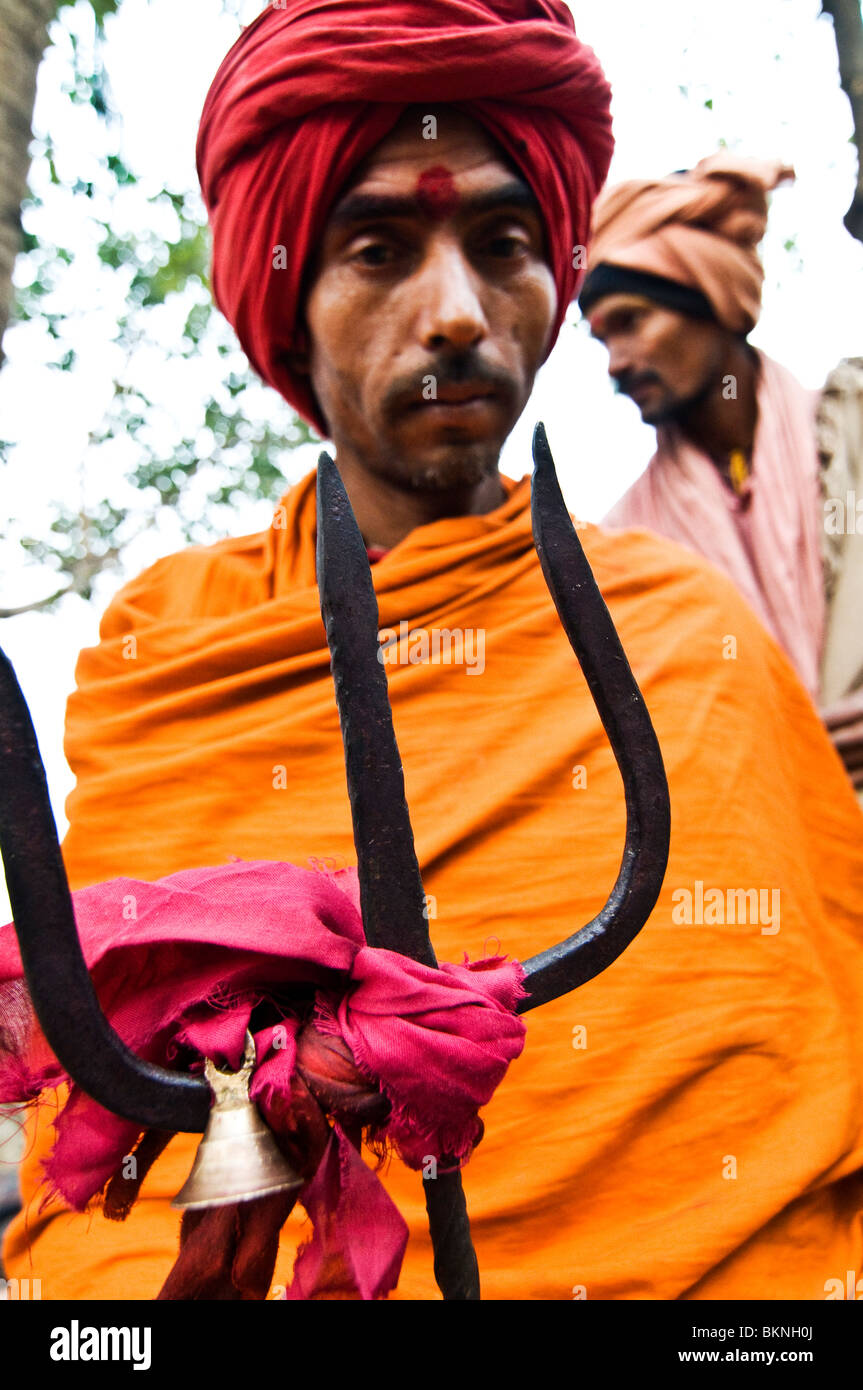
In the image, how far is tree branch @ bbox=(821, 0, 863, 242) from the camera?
6.00ft

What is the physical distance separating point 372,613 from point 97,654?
99 centimetres

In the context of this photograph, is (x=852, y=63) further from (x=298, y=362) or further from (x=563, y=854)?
(x=563, y=854)

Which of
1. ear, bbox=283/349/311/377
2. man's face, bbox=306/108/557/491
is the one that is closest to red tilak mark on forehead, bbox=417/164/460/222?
man's face, bbox=306/108/557/491

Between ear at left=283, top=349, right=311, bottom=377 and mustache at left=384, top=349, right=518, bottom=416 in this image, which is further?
ear at left=283, top=349, right=311, bottom=377

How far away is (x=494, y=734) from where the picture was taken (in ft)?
4.20

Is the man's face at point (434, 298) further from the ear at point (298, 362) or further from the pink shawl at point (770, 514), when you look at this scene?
the pink shawl at point (770, 514)

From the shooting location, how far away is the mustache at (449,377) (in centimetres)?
128

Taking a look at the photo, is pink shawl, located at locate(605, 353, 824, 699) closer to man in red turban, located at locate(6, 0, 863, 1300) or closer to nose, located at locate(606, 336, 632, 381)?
nose, located at locate(606, 336, 632, 381)

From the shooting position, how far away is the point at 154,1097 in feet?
1.74

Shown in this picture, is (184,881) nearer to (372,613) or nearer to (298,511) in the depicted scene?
(372,613)

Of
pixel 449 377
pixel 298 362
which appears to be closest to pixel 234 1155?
pixel 449 377

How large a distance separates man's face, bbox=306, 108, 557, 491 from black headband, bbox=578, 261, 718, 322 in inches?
30.8

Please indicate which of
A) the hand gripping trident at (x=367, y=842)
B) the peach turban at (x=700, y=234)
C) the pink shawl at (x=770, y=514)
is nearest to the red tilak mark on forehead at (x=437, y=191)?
the hand gripping trident at (x=367, y=842)

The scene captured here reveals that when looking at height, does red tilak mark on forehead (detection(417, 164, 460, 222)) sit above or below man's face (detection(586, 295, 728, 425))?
below
